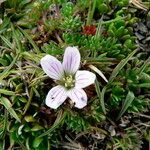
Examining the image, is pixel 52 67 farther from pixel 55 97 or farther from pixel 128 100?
pixel 128 100

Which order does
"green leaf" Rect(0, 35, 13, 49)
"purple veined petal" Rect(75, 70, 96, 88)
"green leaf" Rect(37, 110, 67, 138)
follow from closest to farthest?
"purple veined petal" Rect(75, 70, 96, 88) < "green leaf" Rect(37, 110, 67, 138) < "green leaf" Rect(0, 35, 13, 49)

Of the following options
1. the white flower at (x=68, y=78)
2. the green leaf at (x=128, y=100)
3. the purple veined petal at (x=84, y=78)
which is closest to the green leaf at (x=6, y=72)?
the white flower at (x=68, y=78)

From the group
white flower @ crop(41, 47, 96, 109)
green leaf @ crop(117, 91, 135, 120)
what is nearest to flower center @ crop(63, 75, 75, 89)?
white flower @ crop(41, 47, 96, 109)

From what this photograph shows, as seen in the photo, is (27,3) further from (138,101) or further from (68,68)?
(138,101)

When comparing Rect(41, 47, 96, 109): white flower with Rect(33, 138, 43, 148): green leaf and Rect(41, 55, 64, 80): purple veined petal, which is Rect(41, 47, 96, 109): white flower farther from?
Rect(33, 138, 43, 148): green leaf

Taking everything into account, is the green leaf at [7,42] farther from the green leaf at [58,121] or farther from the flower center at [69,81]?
the green leaf at [58,121]
